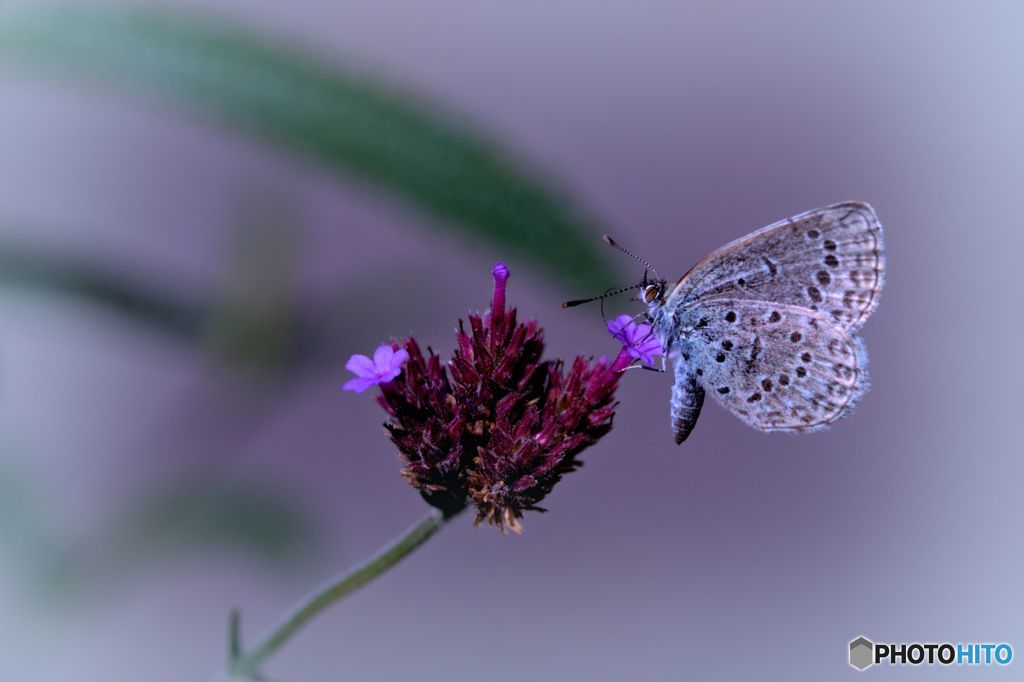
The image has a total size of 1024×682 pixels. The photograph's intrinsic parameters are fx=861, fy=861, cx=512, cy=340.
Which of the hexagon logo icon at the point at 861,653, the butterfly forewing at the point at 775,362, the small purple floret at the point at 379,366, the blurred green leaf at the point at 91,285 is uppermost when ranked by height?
the blurred green leaf at the point at 91,285

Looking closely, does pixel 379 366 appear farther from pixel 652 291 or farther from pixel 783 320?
pixel 783 320

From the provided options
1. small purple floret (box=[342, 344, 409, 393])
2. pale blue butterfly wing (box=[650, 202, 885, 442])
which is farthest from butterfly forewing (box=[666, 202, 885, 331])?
small purple floret (box=[342, 344, 409, 393])

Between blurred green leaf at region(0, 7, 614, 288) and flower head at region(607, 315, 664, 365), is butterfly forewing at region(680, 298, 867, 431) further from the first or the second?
blurred green leaf at region(0, 7, 614, 288)

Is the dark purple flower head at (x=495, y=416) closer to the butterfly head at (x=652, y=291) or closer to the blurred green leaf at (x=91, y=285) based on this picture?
the butterfly head at (x=652, y=291)

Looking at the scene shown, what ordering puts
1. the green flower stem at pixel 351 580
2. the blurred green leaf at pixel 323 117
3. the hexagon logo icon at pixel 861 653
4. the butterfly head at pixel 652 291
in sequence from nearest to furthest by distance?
the green flower stem at pixel 351 580
the blurred green leaf at pixel 323 117
the butterfly head at pixel 652 291
the hexagon logo icon at pixel 861 653

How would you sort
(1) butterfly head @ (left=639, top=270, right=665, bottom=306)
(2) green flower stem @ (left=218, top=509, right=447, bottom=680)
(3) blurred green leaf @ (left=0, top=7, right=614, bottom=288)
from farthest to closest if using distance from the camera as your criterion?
(1) butterfly head @ (left=639, top=270, right=665, bottom=306) < (3) blurred green leaf @ (left=0, top=7, right=614, bottom=288) < (2) green flower stem @ (left=218, top=509, right=447, bottom=680)

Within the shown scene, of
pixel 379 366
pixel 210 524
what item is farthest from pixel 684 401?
pixel 210 524

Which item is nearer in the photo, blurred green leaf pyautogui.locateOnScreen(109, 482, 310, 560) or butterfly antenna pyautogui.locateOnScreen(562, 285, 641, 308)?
butterfly antenna pyautogui.locateOnScreen(562, 285, 641, 308)

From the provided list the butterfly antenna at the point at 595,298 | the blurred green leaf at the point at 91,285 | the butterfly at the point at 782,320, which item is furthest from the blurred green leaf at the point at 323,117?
the blurred green leaf at the point at 91,285

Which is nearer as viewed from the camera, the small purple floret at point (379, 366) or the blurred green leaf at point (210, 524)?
the small purple floret at point (379, 366)
